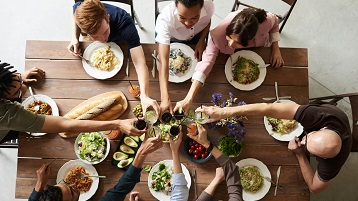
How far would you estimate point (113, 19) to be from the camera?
8.29 ft

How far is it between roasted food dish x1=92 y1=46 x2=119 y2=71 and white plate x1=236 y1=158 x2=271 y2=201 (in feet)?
4.08

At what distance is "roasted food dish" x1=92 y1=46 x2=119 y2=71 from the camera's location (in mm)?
2543

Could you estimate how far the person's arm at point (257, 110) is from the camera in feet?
7.64

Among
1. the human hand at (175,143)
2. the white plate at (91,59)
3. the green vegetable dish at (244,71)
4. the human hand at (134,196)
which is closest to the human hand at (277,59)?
the green vegetable dish at (244,71)

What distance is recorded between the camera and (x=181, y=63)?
2553 mm

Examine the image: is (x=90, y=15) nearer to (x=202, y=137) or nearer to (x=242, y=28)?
(x=242, y=28)

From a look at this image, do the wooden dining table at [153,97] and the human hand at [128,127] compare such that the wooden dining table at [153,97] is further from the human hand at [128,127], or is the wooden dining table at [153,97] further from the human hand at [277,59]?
the human hand at [128,127]

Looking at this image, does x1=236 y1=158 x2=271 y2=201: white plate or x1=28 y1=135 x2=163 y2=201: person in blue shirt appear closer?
x1=28 y1=135 x2=163 y2=201: person in blue shirt

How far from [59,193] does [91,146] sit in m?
0.40

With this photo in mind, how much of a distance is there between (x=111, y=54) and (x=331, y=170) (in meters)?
1.87

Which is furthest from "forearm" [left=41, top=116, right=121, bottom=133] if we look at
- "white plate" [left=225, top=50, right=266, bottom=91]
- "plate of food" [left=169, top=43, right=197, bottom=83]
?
"white plate" [left=225, top=50, right=266, bottom=91]

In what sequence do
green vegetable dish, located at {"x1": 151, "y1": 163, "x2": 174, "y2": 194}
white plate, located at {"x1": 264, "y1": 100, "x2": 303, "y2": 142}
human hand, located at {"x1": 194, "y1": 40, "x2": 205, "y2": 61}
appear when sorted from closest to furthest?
green vegetable dish, located at {"x1": 151, "y1": 163, "x2": 174, "y2": 194}, white plate, located at {"x1": 264, "y1": 100, "x2": 303, "y2": 142}, human hand, located at {"x1": 194, "y1": 40, "x2": 205, "y2": 61}

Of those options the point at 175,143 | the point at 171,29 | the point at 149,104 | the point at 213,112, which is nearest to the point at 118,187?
the point at 175,143

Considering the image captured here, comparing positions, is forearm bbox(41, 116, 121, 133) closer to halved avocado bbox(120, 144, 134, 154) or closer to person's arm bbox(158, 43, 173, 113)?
halved avocado bbox(120, 144, 134, 154)
